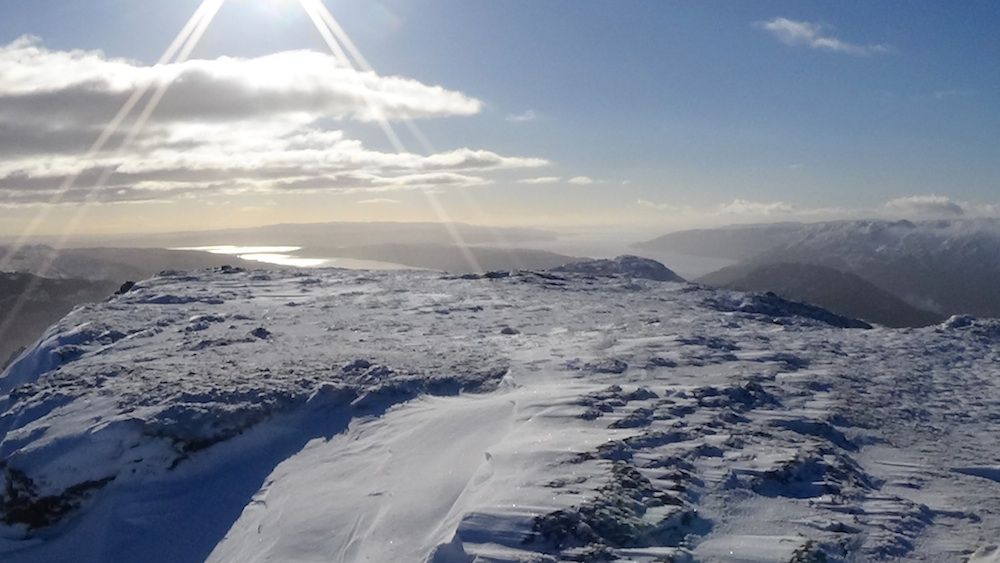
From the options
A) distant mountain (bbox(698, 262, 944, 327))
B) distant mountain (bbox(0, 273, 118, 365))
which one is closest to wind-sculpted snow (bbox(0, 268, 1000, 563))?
distant mountain (bbox(0, 273, 118, 365))

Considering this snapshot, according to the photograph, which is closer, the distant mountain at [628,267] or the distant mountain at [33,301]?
the distant mountain at [628,267]

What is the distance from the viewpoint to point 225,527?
31.3ft

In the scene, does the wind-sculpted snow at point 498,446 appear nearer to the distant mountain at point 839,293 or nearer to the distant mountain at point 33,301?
the distant mountain at point 33,301

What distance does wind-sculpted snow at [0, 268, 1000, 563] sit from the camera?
7629 mm

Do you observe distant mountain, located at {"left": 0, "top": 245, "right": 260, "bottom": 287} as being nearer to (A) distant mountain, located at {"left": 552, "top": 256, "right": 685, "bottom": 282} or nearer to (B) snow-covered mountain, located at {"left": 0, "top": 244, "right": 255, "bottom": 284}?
(B) snow-covered mountain, located at {"left": 0, "top": 244, "right": 255, "bottom": 284}

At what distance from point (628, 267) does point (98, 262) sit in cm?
17368

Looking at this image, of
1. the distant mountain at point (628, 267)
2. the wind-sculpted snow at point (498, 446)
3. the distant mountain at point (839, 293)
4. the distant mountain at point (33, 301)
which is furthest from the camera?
the distant mountain at point (839, 293)

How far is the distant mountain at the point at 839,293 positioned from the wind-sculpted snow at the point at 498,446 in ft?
441

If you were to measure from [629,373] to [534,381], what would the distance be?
216cm

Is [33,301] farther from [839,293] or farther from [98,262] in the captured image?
[839,293]

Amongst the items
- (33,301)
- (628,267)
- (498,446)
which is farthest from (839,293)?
(498,446)

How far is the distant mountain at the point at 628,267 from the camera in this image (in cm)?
4159

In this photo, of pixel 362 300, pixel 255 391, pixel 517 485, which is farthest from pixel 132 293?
pixel 517 485

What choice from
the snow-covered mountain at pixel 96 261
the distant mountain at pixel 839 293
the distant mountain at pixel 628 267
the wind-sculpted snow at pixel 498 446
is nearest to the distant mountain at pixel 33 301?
the snow-covered mountain at pixel 96 261
